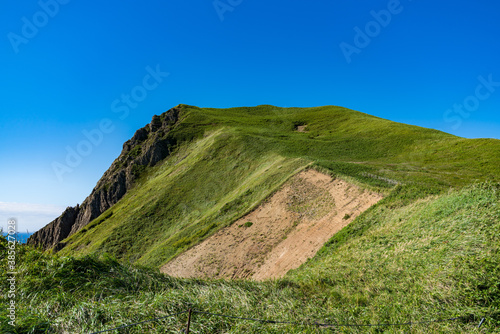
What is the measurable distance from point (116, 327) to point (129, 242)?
122ft

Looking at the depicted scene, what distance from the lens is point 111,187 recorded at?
6662cm

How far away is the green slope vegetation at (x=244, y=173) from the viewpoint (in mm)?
30828

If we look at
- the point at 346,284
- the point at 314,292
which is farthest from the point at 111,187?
the point at 346,284

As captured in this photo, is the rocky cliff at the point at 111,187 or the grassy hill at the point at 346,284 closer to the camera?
the grassy hill at the point at 346,284

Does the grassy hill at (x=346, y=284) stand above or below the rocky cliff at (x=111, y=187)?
below

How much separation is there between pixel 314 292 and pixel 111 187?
66.5 m

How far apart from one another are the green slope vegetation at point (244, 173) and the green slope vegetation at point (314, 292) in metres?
8.91

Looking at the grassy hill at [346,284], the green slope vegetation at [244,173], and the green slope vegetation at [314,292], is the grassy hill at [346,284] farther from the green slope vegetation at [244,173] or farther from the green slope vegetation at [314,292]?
the green slope vegetation at [244,173]

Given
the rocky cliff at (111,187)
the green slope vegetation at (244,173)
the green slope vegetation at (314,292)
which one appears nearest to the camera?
the green slope vegetation at (314,292)

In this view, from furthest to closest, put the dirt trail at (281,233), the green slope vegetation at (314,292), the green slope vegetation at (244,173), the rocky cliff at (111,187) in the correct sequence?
the rocky cliff at (111,187)
the green slope vegetation at (244,173)
the dirt trail at (281,233)
the green slope vegetation at (314,292)

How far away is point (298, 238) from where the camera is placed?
74.9 feet

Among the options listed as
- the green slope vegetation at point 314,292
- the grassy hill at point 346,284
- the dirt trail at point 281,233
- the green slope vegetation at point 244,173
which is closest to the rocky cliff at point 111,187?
the green slope vegetation at point 244,173

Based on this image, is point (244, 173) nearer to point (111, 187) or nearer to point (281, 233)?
point (281, 233)

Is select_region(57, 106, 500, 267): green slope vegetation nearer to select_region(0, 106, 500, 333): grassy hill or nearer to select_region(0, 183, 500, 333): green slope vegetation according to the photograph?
select_region(0, 106, 500, 333): grassy hill
